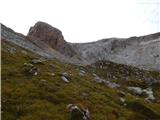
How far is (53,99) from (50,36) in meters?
86.1

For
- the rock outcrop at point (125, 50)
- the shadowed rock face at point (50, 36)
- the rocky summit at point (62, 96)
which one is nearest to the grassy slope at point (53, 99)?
the rocky summit at point (62, 96)

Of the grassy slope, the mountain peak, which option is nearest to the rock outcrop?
the mountain peak

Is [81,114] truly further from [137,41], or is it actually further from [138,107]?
[137,41]

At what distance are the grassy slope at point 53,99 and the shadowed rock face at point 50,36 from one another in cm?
7089

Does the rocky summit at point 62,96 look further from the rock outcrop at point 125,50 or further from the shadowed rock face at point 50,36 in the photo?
the rock outcrop at point 125,50

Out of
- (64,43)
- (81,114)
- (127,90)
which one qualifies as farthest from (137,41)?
(81,114)

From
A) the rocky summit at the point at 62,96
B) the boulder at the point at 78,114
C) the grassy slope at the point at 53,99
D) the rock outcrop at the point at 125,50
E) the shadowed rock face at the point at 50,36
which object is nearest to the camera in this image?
the boulder at the point at 78,114

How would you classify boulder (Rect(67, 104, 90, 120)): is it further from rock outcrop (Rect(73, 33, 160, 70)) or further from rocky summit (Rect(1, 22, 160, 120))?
rock outcrop (Rect(73, 33, 160, 70))

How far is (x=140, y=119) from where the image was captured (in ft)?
123

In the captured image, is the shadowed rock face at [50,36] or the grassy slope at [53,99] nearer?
the grassy slope at [53,99]

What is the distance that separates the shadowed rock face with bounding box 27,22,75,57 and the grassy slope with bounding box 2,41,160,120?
233ft

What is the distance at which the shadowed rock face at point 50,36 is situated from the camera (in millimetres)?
121062

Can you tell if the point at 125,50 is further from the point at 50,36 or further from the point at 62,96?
the point at 62,96

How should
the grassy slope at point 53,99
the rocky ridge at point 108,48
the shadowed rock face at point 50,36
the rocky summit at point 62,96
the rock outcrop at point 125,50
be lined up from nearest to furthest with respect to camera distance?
the grassy slope at point 53,99 < the rocky summit at point 62,96 < the shadowed rock face at point 50,36 < the rocky ridge at point 108,48 < the rock outcrop at point 125,50
